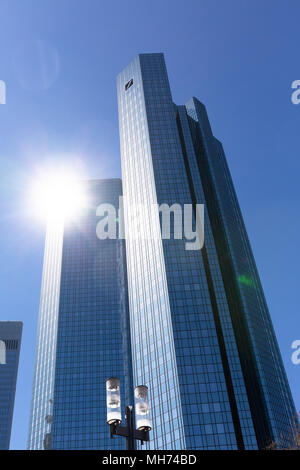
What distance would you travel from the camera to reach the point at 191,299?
121 meters

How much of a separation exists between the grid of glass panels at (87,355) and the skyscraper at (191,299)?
158 ft

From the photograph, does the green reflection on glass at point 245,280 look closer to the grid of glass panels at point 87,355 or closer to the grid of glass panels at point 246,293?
the grid of glass panels at point 246,293

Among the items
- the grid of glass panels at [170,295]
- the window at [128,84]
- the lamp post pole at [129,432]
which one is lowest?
the lamp post pole at [129,432]

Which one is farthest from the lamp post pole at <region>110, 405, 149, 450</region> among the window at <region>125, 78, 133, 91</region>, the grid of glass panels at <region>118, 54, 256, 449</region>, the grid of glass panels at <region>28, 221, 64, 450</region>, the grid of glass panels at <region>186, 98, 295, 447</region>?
the window at <region>125, 78, 133, 91</region>

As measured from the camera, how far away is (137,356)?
12169 centimetres

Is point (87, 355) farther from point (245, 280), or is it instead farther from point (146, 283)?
point (245, 280)

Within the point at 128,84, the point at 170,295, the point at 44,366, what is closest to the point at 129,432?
the point at 170,295

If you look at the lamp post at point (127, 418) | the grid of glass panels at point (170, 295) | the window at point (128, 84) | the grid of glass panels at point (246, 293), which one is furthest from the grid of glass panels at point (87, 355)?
the lamp post at point (127, 418)

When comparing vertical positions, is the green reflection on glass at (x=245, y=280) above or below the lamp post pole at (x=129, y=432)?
above

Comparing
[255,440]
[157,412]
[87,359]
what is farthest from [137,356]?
[87,359]

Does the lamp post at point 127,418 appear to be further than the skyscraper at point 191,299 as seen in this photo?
No

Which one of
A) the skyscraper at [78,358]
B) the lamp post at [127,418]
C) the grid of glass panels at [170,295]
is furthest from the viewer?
the skyscraper at [78,358]

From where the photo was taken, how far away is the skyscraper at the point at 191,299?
10462 centimetres

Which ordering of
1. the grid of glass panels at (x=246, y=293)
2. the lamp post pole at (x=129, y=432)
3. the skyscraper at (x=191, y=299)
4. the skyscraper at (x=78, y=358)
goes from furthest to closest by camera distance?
1. the skyscraper at (x=78, y=358)
2. the grid of glass panels at (x=246, y=293)
3. the skyscraper at (x=191, y=299)
4. the lamp post pole at (x=129, y=432)
